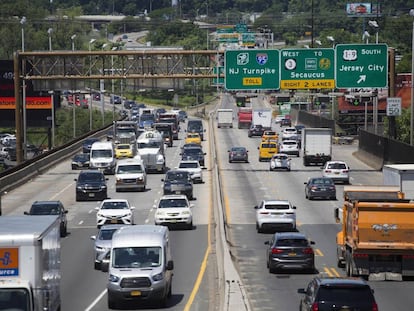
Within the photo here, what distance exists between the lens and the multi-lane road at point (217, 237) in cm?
2945

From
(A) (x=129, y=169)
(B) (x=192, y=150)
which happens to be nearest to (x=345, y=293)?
(A) (x=129, y=169)

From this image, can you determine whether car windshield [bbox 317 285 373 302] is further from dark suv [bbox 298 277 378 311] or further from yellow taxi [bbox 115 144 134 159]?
yellow taxi [bbox 115 144 134 159]

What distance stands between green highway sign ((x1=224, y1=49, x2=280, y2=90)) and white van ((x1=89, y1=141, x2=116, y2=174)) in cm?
1028

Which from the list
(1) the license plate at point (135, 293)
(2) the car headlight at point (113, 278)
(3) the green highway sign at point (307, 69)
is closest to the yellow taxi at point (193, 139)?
(3) the green highway sign at point (307, 69)

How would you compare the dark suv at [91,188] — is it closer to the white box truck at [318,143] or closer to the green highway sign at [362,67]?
the green highway sign at [362,67]

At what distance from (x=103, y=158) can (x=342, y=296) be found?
5279cm

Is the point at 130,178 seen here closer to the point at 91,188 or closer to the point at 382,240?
the point at 91,188

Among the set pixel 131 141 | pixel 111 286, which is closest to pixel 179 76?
pixel 131 141

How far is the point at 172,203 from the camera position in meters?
47.4

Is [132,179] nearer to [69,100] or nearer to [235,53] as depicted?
[235,53]

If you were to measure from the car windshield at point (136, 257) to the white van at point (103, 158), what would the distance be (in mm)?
45756

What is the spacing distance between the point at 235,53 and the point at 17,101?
13548mm

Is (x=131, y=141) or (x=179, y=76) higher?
(x=179, y=76)

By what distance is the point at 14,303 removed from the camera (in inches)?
732
